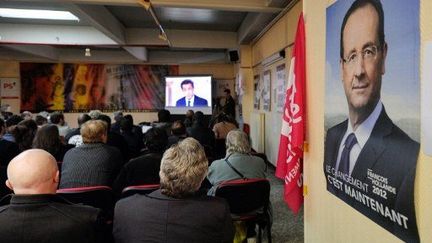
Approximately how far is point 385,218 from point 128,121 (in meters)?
3.50

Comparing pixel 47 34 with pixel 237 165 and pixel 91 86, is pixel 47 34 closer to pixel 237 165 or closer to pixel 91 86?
pixel 91 86

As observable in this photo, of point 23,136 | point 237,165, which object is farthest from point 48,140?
point 237,165

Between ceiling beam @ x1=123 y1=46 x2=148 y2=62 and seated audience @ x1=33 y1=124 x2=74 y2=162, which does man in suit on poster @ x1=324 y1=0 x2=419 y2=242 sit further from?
ceiling beam @ x1=123 y1=46 x2=148 y2=62

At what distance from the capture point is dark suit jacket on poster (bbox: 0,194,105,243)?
128 cm

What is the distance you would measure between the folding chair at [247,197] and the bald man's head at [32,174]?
118cm

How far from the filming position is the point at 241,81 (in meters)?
7.85

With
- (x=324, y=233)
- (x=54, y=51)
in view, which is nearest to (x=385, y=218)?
(x=324, y=233)

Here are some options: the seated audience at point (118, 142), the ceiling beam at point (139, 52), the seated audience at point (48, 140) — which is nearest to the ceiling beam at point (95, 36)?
the ceiling beam at point (139, 52)

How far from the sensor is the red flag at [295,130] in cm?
213

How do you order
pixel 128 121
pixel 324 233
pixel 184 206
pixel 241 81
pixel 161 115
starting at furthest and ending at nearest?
pixel 241 81, pixel 161 115, pixel 128 121, pixel 324 233, pixel 184 206

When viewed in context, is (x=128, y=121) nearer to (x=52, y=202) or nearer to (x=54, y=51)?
(x=52, y=202)

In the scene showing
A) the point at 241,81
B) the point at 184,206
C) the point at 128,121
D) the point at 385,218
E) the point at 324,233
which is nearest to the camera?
the point at 385,218

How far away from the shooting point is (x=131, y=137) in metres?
4.23

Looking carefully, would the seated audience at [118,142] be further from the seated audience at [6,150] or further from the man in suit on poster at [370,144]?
the man in suit on poster at [370,144]
